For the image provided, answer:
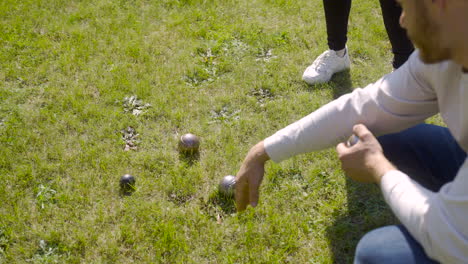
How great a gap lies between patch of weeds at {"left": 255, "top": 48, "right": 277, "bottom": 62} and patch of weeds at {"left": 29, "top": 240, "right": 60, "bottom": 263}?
8.66 ft

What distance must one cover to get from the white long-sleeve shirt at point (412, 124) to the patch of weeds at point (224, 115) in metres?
1.47

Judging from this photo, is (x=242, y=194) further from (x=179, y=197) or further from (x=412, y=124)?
(x=412, y=124)

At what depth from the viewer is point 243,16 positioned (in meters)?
5.19

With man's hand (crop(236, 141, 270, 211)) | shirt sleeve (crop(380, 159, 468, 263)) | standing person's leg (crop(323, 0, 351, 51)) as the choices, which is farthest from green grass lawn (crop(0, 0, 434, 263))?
shirt sleeve (crop(380, 159, 468, 263))

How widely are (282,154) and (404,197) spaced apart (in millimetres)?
757

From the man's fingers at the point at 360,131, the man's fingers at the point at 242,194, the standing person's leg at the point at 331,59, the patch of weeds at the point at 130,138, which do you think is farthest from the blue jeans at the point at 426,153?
the patch of weeds at the point at 130,138

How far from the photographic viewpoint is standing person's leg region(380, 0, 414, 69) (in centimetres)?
339

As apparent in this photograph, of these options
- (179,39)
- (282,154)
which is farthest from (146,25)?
(282,154)

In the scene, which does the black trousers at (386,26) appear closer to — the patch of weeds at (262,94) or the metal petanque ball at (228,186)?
the patch of weeds at (262,94)

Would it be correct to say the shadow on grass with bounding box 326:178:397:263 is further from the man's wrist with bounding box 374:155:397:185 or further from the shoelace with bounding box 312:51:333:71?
the shoelace with bounding box 312:51:333:71

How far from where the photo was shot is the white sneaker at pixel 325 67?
4121mm

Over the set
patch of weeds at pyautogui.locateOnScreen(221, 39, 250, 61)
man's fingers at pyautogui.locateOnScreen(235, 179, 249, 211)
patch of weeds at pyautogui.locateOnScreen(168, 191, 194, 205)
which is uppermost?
man's fingers at pyautogui.locateOnScreen(235, 179, 249, 211)

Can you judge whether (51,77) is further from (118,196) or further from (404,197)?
(404,197)

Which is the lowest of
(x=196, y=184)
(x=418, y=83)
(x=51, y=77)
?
(x=196, y=184)
